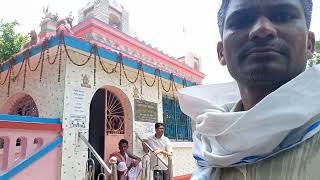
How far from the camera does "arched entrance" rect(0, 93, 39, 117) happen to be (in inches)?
239

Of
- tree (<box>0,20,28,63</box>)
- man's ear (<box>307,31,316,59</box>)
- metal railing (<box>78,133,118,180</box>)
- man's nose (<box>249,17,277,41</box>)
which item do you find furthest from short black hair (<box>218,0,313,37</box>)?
tree (<box>0,20,28,63</box>)

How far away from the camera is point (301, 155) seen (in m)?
0.62

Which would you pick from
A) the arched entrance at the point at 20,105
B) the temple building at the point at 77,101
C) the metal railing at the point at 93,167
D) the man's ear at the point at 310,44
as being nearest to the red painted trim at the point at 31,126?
the temple building at the point at 77,101

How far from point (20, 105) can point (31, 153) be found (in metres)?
2.61

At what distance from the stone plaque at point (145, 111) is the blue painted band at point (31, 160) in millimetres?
2094

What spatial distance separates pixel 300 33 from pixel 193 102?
386 mm

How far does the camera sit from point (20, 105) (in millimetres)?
6359

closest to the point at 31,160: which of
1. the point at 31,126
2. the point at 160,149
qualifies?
the point at 31,126

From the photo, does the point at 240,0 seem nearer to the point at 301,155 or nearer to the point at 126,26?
the point at 301,155

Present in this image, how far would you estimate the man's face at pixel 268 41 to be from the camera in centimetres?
71

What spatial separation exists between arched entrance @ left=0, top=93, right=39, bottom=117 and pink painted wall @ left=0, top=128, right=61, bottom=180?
1779 millimetres

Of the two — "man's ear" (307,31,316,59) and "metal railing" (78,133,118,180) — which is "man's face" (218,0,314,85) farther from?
"metal railing" (78,133,118,180)

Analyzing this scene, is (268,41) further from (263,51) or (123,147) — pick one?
(123,147)

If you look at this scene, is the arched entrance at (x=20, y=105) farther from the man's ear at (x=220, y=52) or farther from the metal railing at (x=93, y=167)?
the man's ear at (x=220, y=52)
